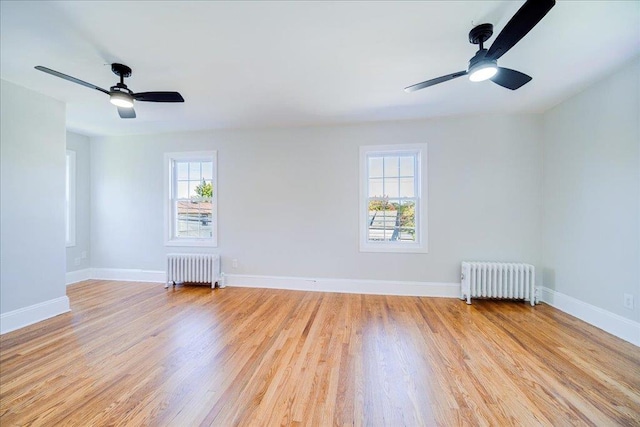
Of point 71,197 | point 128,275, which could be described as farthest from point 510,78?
point 71,197

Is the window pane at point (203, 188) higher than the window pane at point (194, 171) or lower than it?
lower

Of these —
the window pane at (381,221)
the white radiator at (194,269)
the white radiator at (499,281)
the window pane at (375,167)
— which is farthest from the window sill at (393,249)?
the white radiator at (194,269)

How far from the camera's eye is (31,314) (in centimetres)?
282

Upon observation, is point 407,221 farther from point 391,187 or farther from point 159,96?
point 159,96

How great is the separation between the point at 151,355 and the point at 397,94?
3.68 metres

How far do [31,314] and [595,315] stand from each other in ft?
20.8

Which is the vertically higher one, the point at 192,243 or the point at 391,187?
the point at 391,187

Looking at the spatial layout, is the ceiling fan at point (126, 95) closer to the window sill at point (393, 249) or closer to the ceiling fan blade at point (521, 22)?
the ceiling fan blade at point (521, 22)

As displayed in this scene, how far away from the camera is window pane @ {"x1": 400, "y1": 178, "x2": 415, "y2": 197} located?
393 cm

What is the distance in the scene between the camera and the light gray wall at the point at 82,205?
14.5 ft

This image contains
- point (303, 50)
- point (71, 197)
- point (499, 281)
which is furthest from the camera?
point (71, 197)

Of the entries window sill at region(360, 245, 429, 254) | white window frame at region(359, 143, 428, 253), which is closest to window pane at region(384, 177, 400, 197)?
white window frame at region(359, 143, 428, 253)

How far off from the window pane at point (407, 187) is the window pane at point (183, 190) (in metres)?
3.80

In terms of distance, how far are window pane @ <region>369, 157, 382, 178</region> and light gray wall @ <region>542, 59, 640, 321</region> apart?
229 centimetres
